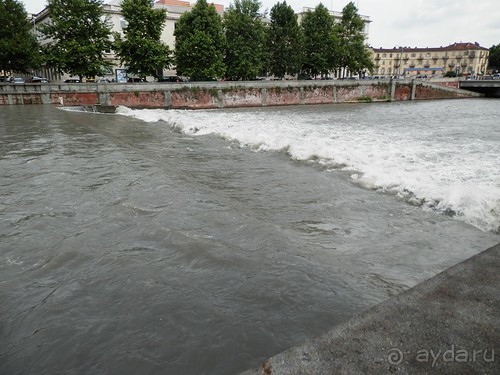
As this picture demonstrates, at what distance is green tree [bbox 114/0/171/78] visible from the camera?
42.2m

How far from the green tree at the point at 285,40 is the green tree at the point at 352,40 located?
8766 mm

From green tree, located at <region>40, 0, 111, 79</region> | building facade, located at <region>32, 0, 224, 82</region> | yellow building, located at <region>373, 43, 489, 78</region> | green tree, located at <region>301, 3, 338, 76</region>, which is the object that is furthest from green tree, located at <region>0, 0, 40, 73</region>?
yellow building, located at <region>373, 43, 489, 78</region>

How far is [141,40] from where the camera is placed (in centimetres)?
4184

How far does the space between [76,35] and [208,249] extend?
44824mm

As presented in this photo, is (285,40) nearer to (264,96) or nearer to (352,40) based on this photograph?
(352,40)

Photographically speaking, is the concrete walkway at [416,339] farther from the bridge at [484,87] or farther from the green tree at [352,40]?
the bridge at [484,87]

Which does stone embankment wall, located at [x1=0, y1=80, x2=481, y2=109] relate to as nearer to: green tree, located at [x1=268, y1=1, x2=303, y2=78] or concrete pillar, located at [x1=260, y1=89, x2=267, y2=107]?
concrete pillar, located at [x1=260, y1=89, x2=267, y2=107]

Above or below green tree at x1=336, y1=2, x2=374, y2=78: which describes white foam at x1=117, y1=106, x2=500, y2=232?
below

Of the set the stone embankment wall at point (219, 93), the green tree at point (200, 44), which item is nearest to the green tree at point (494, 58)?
the stone embankment wall at point (219, 93)

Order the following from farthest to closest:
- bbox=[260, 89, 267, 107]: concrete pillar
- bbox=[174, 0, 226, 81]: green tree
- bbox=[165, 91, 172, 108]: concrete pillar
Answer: bbox=[174, 0, 226, 81]: green tree, bbox=[260, 89, 267, 107]: concrete pillar, bbox=[165, 91, 172, 108]: concrete pillar

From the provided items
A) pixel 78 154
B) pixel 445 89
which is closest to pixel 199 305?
pixel 78 154

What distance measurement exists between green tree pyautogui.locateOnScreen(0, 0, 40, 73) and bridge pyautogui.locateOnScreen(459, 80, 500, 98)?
2401 inches

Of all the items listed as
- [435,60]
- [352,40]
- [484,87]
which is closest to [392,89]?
[352,40]

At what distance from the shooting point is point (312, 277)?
4.07 meters
